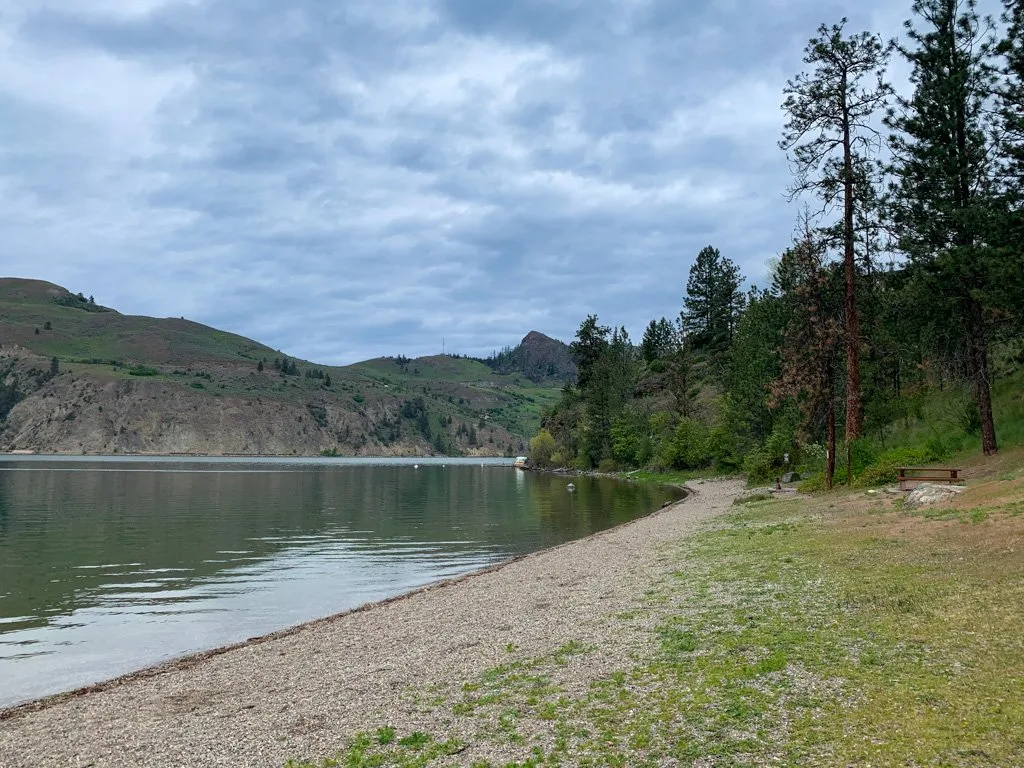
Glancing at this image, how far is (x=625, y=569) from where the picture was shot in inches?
874

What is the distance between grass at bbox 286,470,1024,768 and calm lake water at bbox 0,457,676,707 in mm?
10842

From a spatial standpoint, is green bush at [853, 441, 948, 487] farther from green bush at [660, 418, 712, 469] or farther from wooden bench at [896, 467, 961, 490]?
green bush at [660, 418, 712, 469]

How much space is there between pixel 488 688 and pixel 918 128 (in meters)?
32.8

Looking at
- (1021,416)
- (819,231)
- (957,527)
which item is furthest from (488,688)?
(1021,416)

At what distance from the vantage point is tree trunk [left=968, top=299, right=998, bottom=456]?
104ft

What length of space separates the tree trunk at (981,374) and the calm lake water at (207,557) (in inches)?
778

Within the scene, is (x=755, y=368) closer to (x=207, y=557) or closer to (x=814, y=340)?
(x=814, y=340)

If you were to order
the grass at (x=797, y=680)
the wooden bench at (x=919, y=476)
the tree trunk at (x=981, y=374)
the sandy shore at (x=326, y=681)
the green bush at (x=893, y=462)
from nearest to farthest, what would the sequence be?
the grass at (x=797, y=680)
the sandy shore at (x=326, y=681)
the wooden bench at (x=919, y=476)
the tree trunk at (x=981, y=374)
the green bush at (x=893, y=462)

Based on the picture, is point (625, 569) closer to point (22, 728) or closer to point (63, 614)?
point (22, 728)

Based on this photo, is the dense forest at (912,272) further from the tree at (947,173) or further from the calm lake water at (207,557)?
the calm lake water at (207,557)

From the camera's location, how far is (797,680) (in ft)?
31.1

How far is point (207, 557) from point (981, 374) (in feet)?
116

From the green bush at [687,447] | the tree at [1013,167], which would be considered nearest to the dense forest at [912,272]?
the tree at [1013,167]

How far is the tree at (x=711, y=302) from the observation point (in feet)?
368
